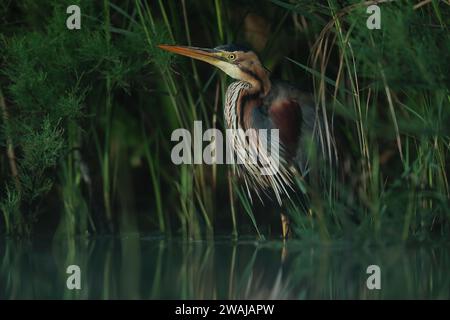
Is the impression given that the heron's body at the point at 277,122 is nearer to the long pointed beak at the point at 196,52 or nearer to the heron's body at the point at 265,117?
the heron's body at the point at 265,117

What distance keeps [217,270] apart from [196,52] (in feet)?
5.67

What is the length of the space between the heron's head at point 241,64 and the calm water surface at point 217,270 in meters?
0.99

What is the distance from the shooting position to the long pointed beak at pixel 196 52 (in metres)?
6.41

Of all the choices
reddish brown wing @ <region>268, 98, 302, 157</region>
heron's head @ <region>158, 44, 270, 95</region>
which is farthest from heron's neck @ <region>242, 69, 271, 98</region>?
reddish brown wing @ <region>268, 98, 302, 157</region>

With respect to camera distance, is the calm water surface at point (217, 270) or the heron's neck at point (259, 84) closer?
the calm water surface at point (217, 270)

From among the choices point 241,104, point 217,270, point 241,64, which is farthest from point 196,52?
point 217,270

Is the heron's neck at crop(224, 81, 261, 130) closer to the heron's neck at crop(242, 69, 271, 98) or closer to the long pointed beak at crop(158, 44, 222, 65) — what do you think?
the heron's neck at crop(242, 69, 271, 98)

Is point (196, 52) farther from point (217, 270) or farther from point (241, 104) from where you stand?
point (217, 270)

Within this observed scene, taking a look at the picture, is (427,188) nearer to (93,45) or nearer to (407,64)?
(407,64)

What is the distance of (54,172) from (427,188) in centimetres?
222

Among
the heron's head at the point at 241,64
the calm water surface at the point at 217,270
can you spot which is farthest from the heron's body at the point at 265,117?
the calm water surface at the point at 217,270

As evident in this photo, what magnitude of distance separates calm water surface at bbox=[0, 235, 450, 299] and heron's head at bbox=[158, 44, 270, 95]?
992 millimetres

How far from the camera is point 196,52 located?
649 centimetres
